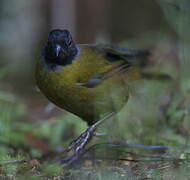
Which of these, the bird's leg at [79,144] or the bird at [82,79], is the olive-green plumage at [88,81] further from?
the bird's leg at [79,144]

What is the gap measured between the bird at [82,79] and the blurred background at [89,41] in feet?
1.13

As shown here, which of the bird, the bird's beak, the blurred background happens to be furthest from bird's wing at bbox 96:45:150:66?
the bird's beak

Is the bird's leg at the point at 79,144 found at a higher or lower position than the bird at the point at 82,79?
lower

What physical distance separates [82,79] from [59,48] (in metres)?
0.34

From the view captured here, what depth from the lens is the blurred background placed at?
5207 millimetres

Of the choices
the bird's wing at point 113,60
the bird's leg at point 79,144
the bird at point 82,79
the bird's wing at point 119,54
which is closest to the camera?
the bird's leg at point 79,144

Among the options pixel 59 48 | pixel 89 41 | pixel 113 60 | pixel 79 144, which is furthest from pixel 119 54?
pixel 89 41

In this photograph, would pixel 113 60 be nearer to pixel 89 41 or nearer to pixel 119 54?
pixel 119 54

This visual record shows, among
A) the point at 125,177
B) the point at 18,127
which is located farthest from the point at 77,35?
the point at 125,177

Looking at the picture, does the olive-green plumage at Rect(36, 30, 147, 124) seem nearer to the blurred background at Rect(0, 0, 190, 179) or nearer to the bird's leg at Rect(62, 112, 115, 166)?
the bird's leg at Rect(62, 112, 115, 166)

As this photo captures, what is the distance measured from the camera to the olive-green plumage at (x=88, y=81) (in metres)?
4.72

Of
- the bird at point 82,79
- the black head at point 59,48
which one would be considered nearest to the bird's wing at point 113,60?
the bird at point 82,79

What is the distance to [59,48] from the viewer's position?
4.77 metres

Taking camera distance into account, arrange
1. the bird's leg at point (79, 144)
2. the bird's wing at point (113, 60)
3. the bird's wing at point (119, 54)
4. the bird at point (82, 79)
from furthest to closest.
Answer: the bird's wing at point (119, 54) → the bird's wing at point (113, 60) → the bird at point (82, 79) → the bird's leg at point (79, 144)
